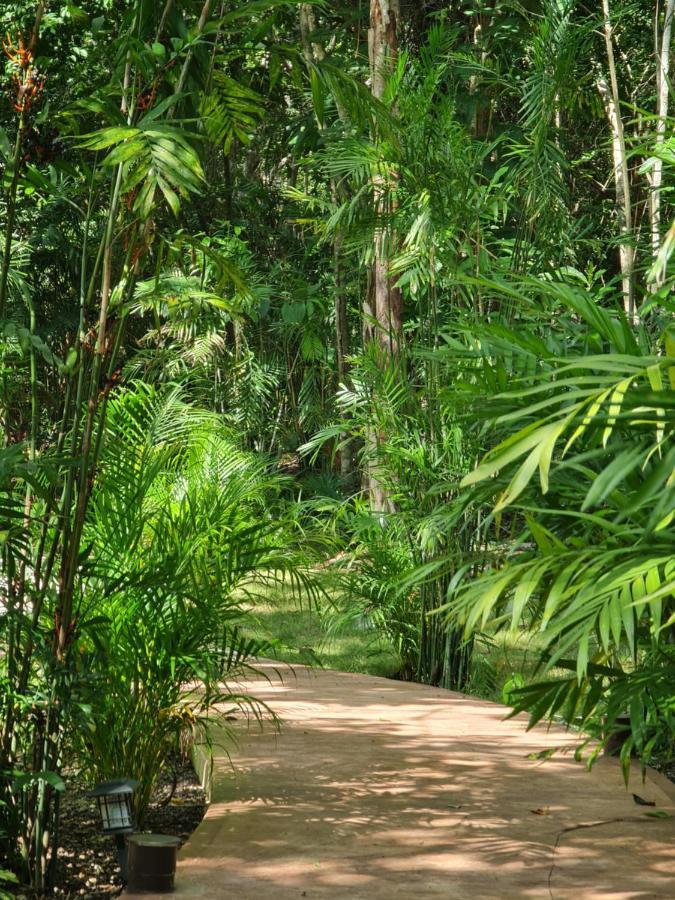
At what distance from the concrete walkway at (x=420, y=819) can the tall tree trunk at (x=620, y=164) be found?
6.49ft

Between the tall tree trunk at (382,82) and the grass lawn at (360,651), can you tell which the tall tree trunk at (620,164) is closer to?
the tall tree trunk at (382,82)

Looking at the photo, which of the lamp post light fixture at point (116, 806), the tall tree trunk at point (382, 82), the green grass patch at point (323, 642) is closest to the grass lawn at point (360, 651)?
the green grass patch at point (323, 642)

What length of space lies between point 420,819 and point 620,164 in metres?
5.55

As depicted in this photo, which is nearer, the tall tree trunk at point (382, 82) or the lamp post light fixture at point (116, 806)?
the lamp post light fixture at point (116, 806)

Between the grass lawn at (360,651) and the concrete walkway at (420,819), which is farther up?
the grass lawn at (360,651)

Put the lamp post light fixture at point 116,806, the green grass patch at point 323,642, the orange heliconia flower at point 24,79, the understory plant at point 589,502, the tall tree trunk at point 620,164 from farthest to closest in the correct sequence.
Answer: the green grass patch at point 323,642 < the tall tree trunk at point 620,164 < the lamp post light fixture at point 116,806 < the orange heliconia flower at point 24,79 < the understory plant at point 589,502

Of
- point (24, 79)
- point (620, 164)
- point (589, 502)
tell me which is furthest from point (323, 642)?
point (589, 502)

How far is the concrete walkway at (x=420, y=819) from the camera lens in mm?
2904

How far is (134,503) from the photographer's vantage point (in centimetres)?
343

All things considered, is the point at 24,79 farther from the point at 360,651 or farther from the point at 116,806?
the point at 360,651

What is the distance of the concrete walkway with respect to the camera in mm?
2904

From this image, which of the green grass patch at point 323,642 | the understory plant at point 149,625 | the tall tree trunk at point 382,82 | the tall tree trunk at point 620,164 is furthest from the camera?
the tall tree trunk at point 382,82

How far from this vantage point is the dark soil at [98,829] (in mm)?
2990

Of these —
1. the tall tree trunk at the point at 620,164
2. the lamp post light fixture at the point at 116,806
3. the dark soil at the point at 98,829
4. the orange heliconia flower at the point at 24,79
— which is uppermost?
the tall tree trunk at the point at 620,164
